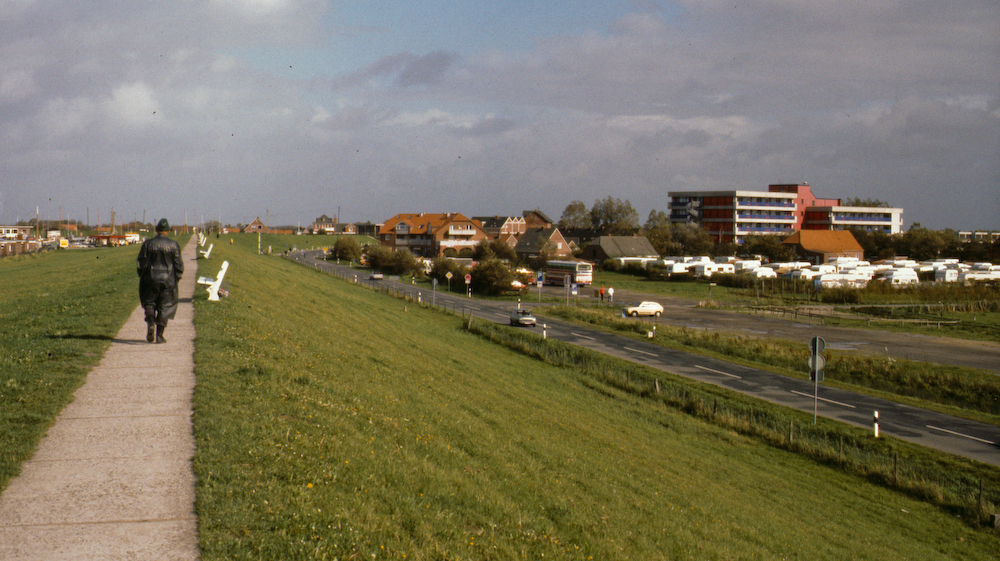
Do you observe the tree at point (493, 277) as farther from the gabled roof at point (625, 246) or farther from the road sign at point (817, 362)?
the road sign at point (817, 362)

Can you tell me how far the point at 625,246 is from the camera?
12094 cm

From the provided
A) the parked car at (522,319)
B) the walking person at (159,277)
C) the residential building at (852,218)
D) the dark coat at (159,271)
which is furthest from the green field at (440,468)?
the residential building at (852,218)

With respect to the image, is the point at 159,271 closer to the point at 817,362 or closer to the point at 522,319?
the point at 817,362

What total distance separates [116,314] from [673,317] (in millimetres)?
49156

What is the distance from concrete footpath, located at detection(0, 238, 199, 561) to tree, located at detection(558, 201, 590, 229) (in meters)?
176

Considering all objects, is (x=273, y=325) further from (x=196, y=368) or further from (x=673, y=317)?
(x=673, y=317)

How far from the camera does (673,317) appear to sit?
59594mm

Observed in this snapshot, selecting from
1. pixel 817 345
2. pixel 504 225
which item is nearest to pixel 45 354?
pixel 817 345

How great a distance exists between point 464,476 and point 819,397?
82.1 feet

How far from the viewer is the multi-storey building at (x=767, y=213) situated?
149250 millimetres

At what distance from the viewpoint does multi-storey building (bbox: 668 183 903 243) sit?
14925 cm

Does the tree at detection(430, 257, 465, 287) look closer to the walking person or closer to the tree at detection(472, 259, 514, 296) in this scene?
the tree at detection(472, 259, 514, 296)

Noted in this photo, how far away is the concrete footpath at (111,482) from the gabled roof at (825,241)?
397ft

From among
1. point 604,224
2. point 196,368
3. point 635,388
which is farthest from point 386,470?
point 604,224
